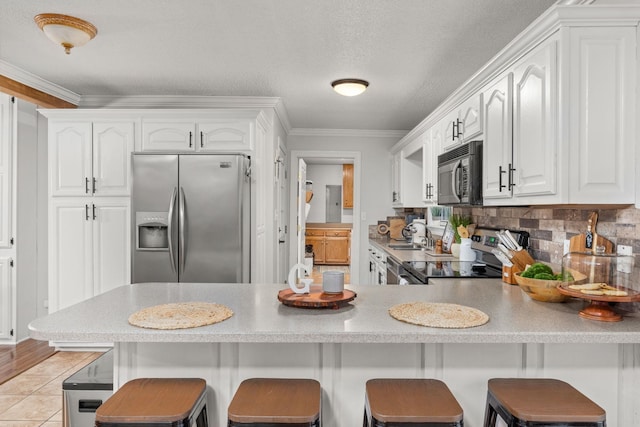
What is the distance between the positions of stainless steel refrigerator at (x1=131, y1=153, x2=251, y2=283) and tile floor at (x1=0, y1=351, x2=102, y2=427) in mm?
893

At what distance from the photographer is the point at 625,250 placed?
5.89ft

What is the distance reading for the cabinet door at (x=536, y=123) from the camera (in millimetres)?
1807

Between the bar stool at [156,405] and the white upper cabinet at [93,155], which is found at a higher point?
the white upper cabinet at [93,155]

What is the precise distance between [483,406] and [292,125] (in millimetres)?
4425

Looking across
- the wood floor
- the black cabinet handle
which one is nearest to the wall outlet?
the black cabinet handle

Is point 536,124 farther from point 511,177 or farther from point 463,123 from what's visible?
point 463,123

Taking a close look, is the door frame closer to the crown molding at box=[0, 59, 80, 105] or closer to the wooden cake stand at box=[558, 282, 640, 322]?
the crown molding at box=[0, 59, 80, 105]

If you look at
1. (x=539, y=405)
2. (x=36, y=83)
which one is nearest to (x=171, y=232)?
(x=36, y=83)

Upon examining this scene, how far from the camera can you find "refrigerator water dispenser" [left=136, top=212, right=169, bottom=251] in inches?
136

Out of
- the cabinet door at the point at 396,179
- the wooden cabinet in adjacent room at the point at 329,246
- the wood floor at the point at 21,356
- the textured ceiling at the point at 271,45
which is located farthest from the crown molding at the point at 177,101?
the wooden cabinet in adjacent room at the point at 329,246

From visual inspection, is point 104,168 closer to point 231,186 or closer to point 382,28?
point 231,186

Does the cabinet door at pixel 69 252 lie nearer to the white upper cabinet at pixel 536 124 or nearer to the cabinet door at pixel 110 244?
the cabinet door at pixel 110 244

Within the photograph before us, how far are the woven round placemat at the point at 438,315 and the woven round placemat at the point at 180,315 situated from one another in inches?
25.8

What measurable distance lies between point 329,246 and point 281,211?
13.7ft
